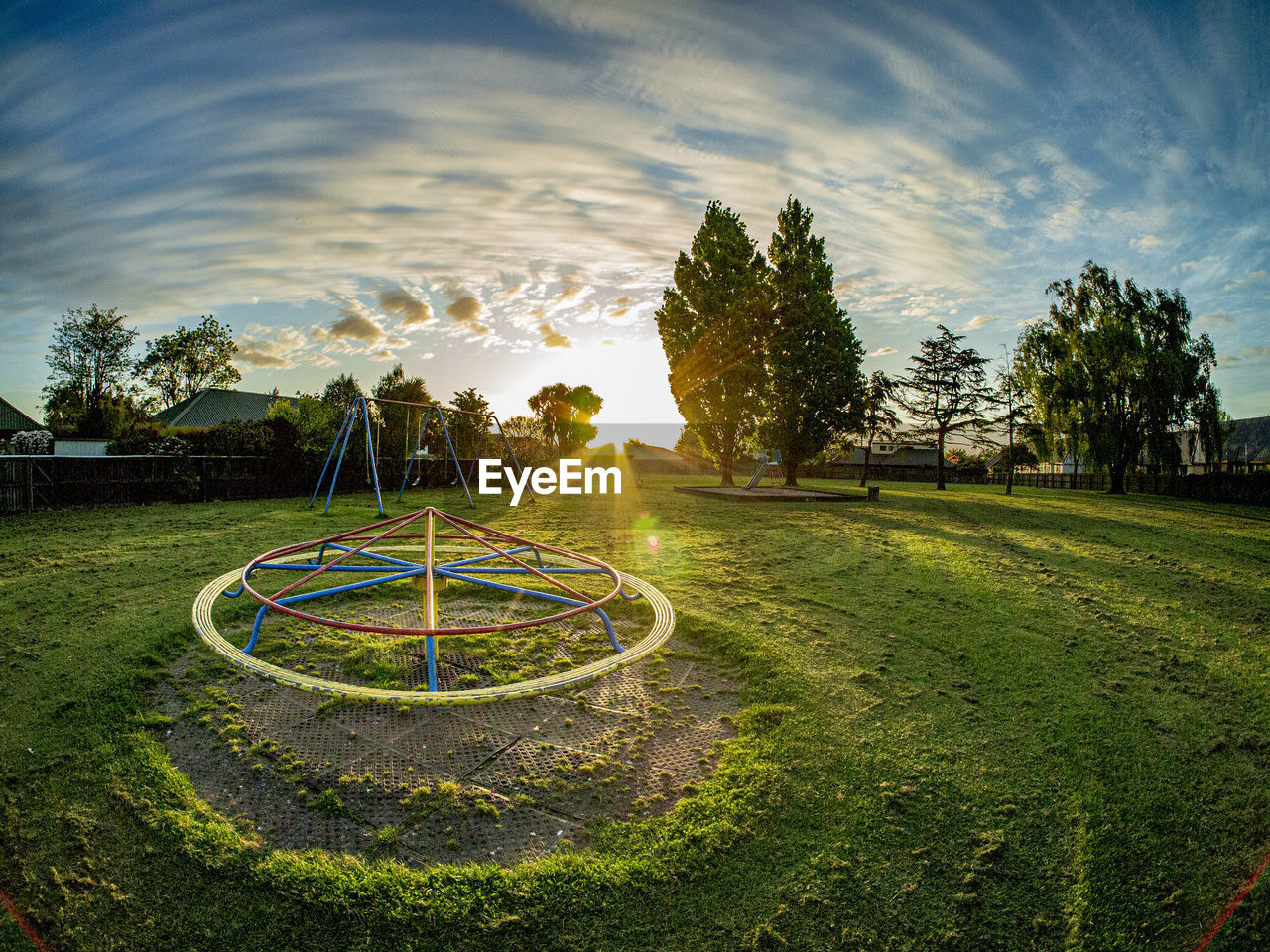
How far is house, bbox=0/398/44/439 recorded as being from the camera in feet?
127

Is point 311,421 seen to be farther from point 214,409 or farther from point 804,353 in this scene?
point 214,409

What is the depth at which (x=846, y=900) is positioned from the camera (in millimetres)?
2434

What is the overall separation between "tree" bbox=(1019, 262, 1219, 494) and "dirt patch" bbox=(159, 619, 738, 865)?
2937cm

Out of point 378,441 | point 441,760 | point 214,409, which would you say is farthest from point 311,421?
point 214,409

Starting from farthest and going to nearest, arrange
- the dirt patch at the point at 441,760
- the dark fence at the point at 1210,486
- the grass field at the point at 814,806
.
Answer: the dark fence at the point at 1210,486, the dirt patch at the point at 441,760, the grass field at the point at 814,806

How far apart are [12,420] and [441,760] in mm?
56049

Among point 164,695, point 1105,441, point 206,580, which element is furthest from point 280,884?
point 1105,441

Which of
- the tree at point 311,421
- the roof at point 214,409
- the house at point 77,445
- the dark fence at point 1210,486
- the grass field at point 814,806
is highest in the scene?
the roof at point 214,409

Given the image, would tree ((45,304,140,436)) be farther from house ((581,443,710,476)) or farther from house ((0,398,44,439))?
house ((581,443,710,476))

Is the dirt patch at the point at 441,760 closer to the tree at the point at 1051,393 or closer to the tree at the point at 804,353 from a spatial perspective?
the tree at the point at 804,353

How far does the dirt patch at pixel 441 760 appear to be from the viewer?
107 inches

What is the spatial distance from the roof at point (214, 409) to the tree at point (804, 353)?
104 feet

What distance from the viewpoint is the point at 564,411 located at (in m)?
56.9

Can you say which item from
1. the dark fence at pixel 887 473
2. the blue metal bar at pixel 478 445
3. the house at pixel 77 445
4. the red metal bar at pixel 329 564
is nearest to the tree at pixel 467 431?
the blue metal bar at pixel 478 445
